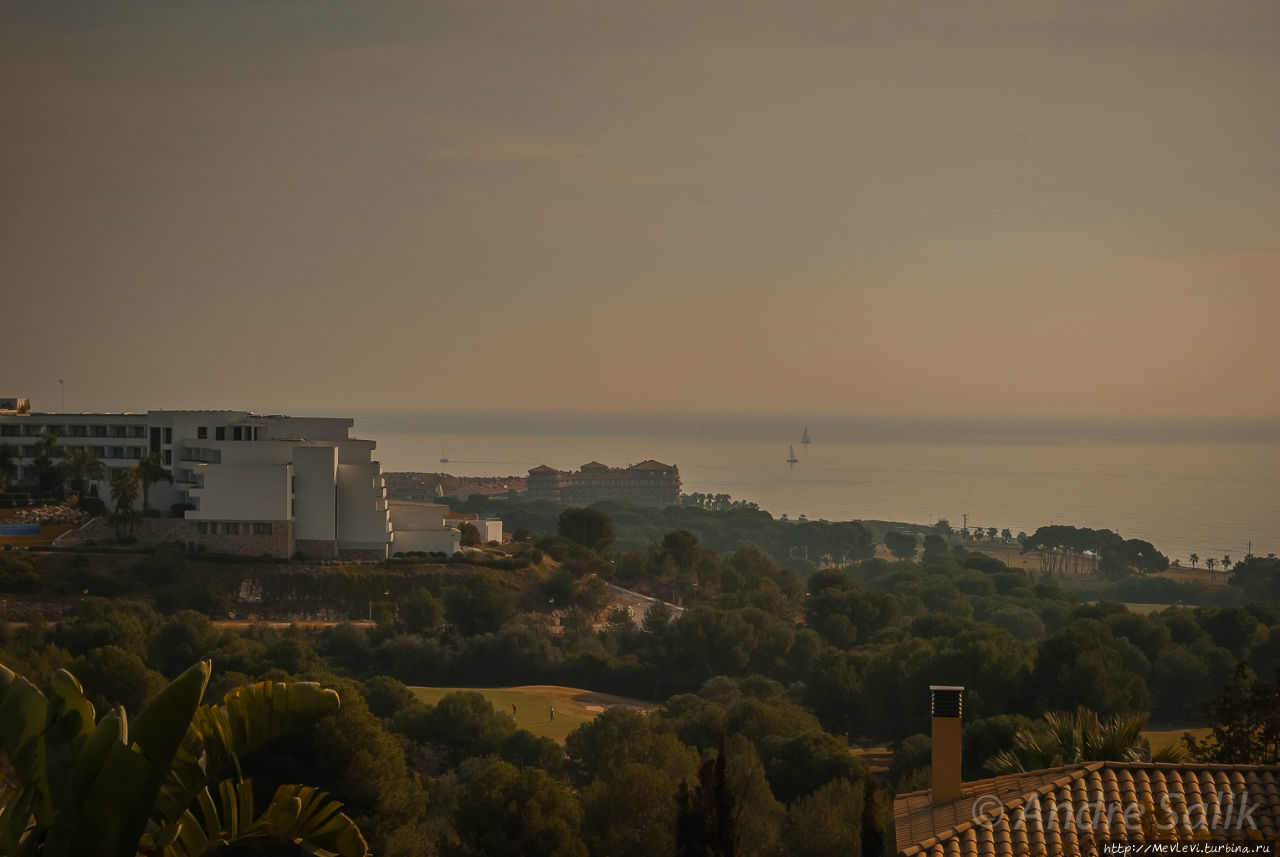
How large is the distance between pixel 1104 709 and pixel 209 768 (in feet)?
71.8

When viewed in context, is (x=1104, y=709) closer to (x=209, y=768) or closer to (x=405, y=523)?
(x=209, y=768)

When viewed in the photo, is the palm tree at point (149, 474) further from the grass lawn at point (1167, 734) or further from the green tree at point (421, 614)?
the grass lawn at point (1167, 734)

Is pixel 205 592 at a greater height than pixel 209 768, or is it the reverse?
pixel 209 768

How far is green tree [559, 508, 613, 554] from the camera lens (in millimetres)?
50312

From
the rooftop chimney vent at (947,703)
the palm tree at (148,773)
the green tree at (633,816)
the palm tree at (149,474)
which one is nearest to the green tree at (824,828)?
the green tree at (633,816)

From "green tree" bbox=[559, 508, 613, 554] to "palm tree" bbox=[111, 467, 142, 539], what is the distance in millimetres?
15765

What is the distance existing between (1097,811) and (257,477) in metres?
33.8

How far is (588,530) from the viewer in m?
50.5

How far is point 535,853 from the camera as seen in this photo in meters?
16.3

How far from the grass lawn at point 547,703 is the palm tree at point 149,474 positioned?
11.6 metres

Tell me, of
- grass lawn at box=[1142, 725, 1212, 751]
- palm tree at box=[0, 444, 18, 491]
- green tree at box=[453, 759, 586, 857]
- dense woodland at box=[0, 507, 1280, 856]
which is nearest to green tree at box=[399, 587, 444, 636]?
dense woodland at box=[0, 507, 1280, 856]

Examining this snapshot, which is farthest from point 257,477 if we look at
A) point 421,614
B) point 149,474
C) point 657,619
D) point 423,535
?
point 657,619

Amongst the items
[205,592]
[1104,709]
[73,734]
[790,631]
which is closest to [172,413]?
[205,592]

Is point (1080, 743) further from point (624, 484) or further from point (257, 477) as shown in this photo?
point (624, 484)
